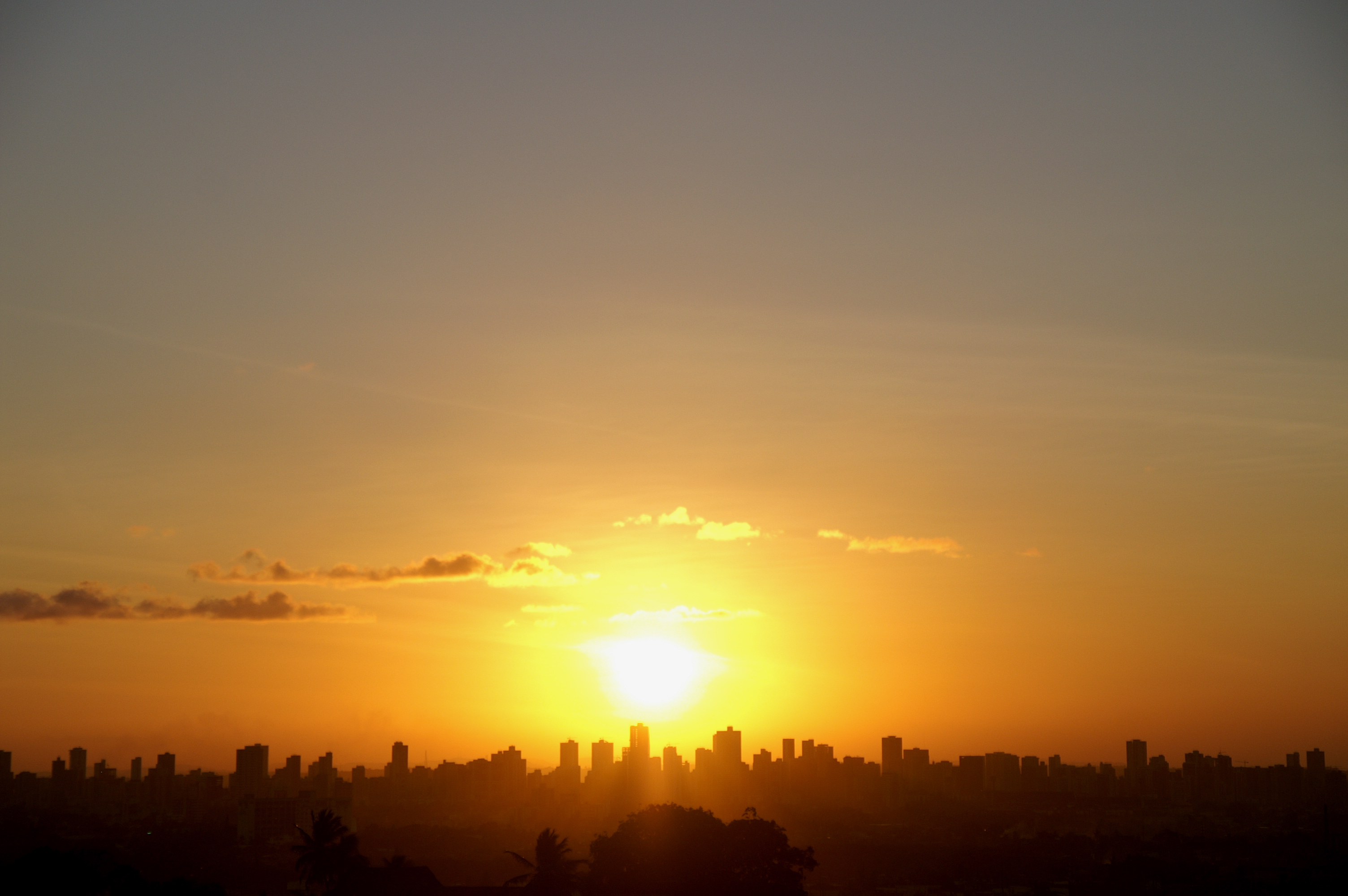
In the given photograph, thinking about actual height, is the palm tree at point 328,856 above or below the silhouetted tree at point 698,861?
above

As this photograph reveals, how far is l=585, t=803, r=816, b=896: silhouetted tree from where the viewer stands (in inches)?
2424

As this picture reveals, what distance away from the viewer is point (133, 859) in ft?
379

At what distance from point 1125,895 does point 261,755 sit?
139m

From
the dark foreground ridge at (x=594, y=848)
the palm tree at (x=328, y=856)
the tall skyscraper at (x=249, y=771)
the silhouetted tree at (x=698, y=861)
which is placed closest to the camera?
the palm tree at (x=328, y=856)

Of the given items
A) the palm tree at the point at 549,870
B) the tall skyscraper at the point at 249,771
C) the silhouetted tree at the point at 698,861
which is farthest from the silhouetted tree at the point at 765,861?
the tall skyscraper at the point at 249,771

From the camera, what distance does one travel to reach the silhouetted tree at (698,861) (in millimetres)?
61562

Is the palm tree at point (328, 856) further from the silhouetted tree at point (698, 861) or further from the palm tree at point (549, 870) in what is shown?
the silhouetted tree at point (698, 861)

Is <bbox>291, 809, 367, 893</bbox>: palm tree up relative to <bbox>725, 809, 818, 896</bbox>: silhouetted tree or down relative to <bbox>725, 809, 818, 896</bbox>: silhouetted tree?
up

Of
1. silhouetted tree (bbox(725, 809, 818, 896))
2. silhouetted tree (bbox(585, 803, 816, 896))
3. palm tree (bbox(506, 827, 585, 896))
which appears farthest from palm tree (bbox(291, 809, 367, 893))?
silhouetted tree (bbox(725, 809, 818, 896))

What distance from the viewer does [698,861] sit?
6397 centimetres

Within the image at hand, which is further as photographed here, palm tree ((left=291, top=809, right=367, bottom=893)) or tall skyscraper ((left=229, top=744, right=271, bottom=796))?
tall skyscraper ((left=229, top=744, right=271, bottom=796))

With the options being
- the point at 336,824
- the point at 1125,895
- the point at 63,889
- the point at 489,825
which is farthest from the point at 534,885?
the point at 489,825

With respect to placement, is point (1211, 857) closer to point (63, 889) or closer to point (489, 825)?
point (489, 825)

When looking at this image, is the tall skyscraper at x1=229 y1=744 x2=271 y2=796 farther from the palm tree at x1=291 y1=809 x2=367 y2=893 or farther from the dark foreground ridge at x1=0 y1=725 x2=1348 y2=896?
the palm tree at x1=291 y1=809 x2=367 y2=893
